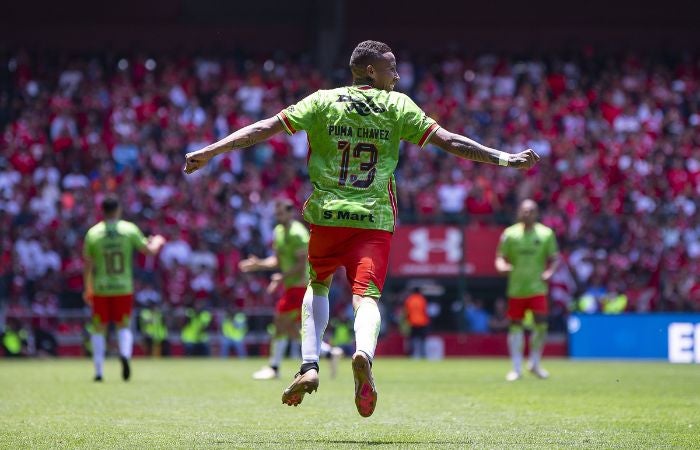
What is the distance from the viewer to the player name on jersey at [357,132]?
8422 millimetres

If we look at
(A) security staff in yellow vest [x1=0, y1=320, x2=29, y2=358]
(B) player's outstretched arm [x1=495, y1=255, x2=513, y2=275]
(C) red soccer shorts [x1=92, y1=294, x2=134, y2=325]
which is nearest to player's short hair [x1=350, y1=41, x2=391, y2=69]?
(C) red soccer shorts [x1=92, y1=294, x2=134, y2=325]

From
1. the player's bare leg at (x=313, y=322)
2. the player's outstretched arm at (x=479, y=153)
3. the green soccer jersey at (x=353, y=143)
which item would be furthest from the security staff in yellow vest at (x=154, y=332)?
the player's outstretched arm at (x=479, y=153)

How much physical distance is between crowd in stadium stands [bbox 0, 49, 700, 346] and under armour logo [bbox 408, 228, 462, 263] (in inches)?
13.3

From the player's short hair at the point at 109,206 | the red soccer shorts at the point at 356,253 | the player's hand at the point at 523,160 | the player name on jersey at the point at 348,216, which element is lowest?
the red soccer shorts at the point at 356,253

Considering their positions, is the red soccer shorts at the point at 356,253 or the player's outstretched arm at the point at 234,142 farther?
the red soccer shorts at the point at 356,253

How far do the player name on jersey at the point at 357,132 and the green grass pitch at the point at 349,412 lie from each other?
78.6 inches

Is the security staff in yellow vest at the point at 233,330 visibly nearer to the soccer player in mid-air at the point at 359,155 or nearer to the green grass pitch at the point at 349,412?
the green grass pitch at the point at 349,412

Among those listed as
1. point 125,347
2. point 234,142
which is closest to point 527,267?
point 125,347

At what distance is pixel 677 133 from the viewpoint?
31250 mm

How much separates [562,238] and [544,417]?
1791 centimetres

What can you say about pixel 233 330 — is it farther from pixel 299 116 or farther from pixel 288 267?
pixel 299 116

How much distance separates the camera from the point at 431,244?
27703mm

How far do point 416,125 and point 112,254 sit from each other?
28.8 ft

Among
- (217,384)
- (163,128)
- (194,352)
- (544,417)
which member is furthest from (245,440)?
(163,128)
